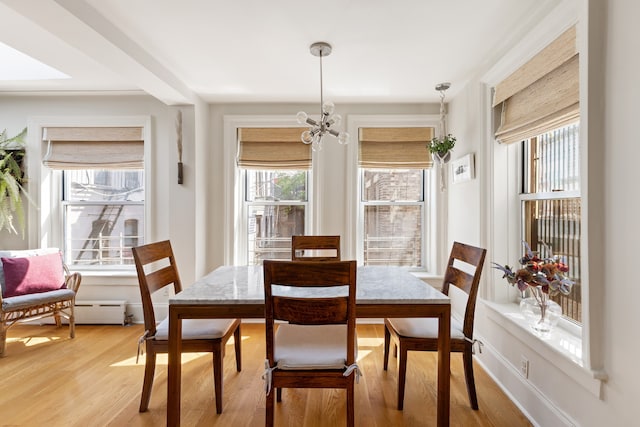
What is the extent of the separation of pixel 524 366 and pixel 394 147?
2.29m

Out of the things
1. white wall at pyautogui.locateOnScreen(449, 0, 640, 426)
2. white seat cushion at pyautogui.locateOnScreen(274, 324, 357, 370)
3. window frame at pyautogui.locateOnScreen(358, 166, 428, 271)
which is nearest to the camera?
white wall at pyautogui.locateOnScreen(449, 0, 640, 426)

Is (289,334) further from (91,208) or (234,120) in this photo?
(91,208)

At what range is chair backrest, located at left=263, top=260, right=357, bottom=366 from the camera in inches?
54.8

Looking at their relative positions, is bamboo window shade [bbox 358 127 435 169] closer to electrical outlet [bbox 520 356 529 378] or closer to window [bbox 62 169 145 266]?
electrical outlet [bbox 520 356 529 378]

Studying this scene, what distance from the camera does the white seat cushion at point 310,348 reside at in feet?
4.98

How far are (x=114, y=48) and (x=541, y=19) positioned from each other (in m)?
2.60

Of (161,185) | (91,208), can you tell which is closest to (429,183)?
(161,185)

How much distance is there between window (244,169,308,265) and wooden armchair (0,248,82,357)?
1.71m

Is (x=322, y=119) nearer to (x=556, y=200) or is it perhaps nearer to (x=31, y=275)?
(x=556, y=200)

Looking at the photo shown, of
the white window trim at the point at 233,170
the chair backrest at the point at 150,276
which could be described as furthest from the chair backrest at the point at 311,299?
the white window trim at the point at 233,170

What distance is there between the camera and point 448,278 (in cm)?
216

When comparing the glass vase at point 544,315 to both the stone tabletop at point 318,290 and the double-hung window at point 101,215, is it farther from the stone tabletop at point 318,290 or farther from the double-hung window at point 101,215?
the double-hung window at point 101,215

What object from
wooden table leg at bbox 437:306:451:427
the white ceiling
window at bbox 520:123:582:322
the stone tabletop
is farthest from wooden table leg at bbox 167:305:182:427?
window at bbox 520:123:582:322

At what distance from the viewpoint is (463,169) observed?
280 centimetres
